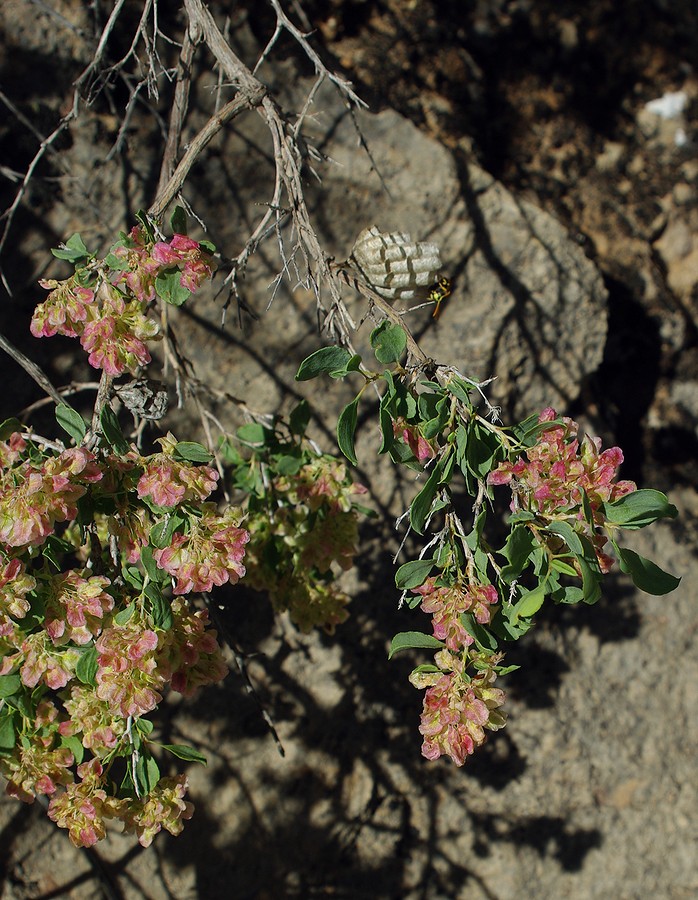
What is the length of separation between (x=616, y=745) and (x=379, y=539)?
41.1 inches

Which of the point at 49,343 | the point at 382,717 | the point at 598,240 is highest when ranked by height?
the point at 598,240

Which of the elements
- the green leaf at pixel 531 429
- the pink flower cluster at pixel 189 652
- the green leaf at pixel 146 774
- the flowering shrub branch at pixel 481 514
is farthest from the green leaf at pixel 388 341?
the green leaf at pixel 146 774

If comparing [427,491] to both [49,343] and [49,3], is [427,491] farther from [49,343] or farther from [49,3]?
[49,3]

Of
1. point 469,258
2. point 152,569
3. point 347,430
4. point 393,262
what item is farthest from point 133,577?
point 469,258

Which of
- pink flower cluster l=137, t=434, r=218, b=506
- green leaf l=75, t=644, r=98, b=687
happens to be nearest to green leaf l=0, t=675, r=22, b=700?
green leaf l=75, t=644, r=98, b=687

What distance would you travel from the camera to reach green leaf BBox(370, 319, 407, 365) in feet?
4.48

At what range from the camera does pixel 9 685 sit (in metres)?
1.36

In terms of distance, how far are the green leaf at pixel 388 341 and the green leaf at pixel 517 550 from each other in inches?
14.2

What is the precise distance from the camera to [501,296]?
7.97 ft

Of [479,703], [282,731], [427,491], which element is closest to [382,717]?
[282,731]

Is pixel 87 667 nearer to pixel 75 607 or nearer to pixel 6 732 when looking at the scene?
pixel 75 607

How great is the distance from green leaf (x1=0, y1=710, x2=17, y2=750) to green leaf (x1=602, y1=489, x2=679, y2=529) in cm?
110

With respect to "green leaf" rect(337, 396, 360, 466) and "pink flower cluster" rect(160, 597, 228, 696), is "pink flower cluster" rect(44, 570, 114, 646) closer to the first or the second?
"pink flower cluster" rect(160, 597, 228, 696)

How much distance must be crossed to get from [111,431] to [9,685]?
46 cm
